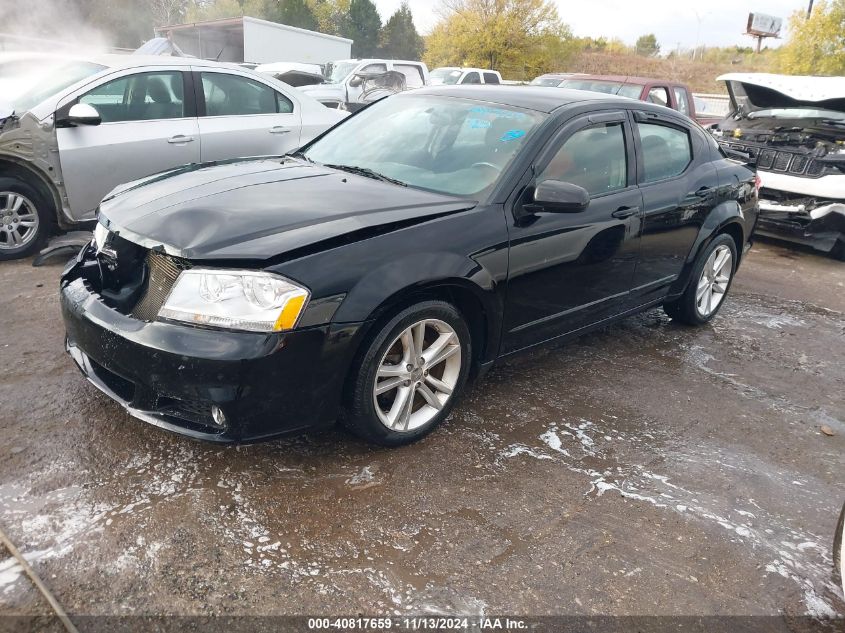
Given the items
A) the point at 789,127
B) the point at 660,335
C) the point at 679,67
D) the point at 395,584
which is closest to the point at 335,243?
the point at 395,584

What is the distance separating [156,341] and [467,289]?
1352 mm

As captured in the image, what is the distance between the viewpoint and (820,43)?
23.3 metres

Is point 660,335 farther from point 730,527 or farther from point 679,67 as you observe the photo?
point 679,67

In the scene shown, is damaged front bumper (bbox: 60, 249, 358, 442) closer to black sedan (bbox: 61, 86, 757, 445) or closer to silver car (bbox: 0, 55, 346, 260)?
black sedan (bbox: 61, 86, 757, 445)

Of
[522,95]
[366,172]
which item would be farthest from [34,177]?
[522,95]

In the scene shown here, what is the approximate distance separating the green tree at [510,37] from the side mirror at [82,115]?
2970 centimetres

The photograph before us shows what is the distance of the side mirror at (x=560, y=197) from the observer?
3176 millimetres

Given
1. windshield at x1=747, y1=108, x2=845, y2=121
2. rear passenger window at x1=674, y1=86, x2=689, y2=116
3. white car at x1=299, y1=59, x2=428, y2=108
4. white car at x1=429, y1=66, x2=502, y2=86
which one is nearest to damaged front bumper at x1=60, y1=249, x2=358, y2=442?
windshield at x1=747, y1=108, x2=845, y2=121

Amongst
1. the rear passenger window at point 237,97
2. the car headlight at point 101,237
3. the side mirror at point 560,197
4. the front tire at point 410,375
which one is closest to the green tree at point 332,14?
the rear passenger window at point 237,97

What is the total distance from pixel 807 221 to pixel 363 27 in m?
57.5

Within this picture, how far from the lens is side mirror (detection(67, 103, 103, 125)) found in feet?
16.5

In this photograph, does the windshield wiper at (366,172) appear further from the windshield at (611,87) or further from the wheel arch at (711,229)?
the windshield at (611,87)

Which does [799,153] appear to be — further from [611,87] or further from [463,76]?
[463,76]

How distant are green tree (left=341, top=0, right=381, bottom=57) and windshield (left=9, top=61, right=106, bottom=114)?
5540cm
